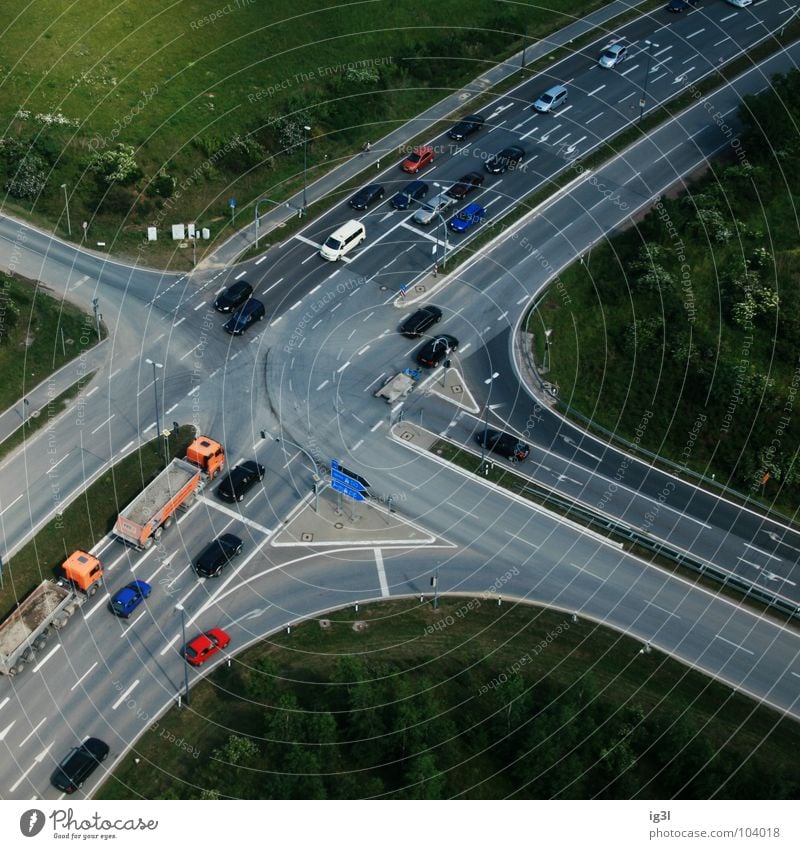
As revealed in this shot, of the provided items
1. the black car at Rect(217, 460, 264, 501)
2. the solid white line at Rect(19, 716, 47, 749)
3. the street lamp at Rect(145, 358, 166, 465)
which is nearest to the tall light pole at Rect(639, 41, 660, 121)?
the street lamp at Rect(145, 358, 166, 465)

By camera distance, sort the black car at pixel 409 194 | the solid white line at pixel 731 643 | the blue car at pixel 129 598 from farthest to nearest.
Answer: the black car at pixel 409 194
the solid white line at pixel 731 643
the blue car at pixel 129 598

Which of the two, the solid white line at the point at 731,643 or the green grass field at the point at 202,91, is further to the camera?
→ the green grass field at the point at 202,91

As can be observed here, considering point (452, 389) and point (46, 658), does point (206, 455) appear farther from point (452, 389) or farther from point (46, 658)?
point (452, 389)

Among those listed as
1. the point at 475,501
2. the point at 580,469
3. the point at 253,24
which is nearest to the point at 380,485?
the point at 475,501

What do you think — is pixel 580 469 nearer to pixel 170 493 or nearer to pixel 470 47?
pixel 170 493

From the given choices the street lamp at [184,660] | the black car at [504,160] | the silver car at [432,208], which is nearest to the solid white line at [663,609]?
the street lamp at [184,660]

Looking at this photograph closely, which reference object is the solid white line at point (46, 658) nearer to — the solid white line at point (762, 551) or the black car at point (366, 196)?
the solid white line at point (762, 551)

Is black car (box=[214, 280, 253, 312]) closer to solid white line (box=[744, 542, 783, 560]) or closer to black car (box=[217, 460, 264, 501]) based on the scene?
black car (box=[217, 460, 264, 501])
